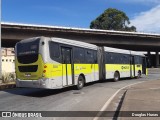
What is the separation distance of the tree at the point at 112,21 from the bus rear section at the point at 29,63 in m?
108

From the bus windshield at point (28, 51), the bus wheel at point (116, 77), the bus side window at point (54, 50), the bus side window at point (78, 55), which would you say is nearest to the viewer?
the bus windshield at point (28, 51)

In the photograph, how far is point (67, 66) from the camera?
17.1 meters

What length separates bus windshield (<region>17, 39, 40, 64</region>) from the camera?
1532 cm

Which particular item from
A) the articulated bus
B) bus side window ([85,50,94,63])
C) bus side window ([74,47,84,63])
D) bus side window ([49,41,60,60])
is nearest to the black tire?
the articulated bus

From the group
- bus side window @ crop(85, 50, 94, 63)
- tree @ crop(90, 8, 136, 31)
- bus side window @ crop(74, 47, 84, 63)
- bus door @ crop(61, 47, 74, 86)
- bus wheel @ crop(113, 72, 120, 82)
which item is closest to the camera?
bus door @ crop(61, 47, 74, 86)

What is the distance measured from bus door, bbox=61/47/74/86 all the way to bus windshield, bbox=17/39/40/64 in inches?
74.8

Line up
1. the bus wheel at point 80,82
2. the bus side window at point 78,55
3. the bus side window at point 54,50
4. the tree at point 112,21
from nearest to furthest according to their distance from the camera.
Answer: the bus side window at point 54,50 < the bus side window at point 78,55 < the bus wheel at point 80,82 < the tree at point 112,21

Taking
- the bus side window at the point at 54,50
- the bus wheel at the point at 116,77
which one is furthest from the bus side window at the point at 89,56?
the bus wheel at the point at 116,77

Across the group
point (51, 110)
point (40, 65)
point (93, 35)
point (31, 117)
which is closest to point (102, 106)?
point (51, 110)

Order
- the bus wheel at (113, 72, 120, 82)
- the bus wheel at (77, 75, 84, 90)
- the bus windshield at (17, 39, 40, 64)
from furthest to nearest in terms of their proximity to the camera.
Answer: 1. the bus wheel at (113, 72, 120, 82)
2. the bus wheel at (77, 75, 84, 90)
3. the bus windshield at (17, 39, 40, 64)

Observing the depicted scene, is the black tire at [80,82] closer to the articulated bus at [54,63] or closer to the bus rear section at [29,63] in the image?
the articulated bus at [54,63]

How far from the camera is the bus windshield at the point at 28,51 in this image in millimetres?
15320

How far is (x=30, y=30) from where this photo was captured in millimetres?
53156

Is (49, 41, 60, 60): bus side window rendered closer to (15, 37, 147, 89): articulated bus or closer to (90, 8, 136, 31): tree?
(15, 37, 147, 89): articulated bus
